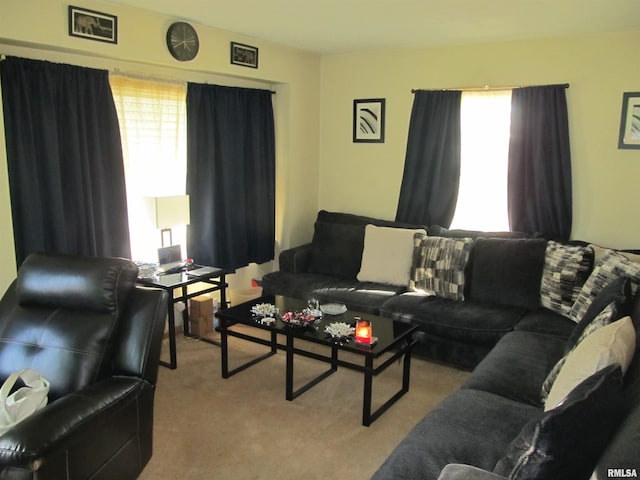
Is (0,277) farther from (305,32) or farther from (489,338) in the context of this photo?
(489,338)

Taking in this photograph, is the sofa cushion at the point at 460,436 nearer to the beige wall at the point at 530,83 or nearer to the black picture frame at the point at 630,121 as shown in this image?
the beige wall at the point at 530,83

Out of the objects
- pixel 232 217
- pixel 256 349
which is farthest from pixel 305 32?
pixel 256 349

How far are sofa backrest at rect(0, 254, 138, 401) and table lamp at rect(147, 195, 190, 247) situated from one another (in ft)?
4.24

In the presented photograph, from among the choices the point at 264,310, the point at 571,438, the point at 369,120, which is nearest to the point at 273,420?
the point at 264,310

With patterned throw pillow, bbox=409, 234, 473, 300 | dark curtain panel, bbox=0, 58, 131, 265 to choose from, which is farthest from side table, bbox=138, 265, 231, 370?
patterned throw pillow, bbox=409, 234, 473, 300

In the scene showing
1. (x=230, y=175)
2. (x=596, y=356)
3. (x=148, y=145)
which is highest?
(x=148, y=145)

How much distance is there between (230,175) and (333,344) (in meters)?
2.10

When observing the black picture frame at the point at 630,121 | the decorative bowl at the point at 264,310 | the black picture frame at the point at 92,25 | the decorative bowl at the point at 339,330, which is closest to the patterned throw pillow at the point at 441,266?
the decorative bowl at the point at 339,330

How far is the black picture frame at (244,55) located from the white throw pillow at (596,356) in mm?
3231

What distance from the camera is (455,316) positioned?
136 inches

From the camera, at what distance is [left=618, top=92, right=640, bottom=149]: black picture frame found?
3694mm

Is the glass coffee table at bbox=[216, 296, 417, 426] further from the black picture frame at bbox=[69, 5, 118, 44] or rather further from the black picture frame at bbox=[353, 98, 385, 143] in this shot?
the black picture frame at bbox=[353, 98, 385, 143]

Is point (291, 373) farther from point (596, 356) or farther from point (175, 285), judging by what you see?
point (596, 356)

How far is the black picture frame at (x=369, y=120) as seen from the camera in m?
4.73
